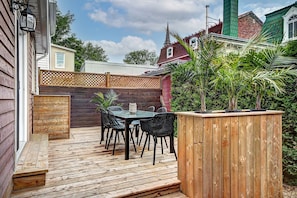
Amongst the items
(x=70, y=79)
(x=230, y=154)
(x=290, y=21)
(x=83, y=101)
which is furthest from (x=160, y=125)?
(x=290, y=21)

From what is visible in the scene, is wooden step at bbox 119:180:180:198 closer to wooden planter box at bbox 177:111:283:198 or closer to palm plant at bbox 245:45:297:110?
wooden planter box at bbox 177:111:283:198

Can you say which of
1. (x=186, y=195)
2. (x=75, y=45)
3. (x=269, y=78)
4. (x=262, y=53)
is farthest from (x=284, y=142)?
(x=75, y=45)

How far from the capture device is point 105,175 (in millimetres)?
2730

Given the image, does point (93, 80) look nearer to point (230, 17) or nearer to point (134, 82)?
point (134, 82)

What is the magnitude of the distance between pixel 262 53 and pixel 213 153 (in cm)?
175

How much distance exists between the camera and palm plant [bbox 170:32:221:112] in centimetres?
249

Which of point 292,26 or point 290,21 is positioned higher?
point 290,21

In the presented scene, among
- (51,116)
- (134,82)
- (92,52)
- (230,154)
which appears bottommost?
(230,154)

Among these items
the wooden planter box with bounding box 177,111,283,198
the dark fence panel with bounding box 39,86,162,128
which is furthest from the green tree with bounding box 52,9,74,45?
the wooden planter box with bounding box 177,111,283,198

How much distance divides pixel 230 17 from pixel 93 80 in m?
7.16

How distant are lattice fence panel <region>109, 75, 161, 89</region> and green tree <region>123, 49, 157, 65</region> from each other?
1921 centimetres

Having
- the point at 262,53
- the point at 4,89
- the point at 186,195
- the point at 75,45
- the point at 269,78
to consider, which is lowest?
the point at 186,195

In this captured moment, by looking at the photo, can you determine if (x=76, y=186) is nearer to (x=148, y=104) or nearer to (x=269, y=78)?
(x=269, y=78)

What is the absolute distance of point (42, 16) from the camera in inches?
146
